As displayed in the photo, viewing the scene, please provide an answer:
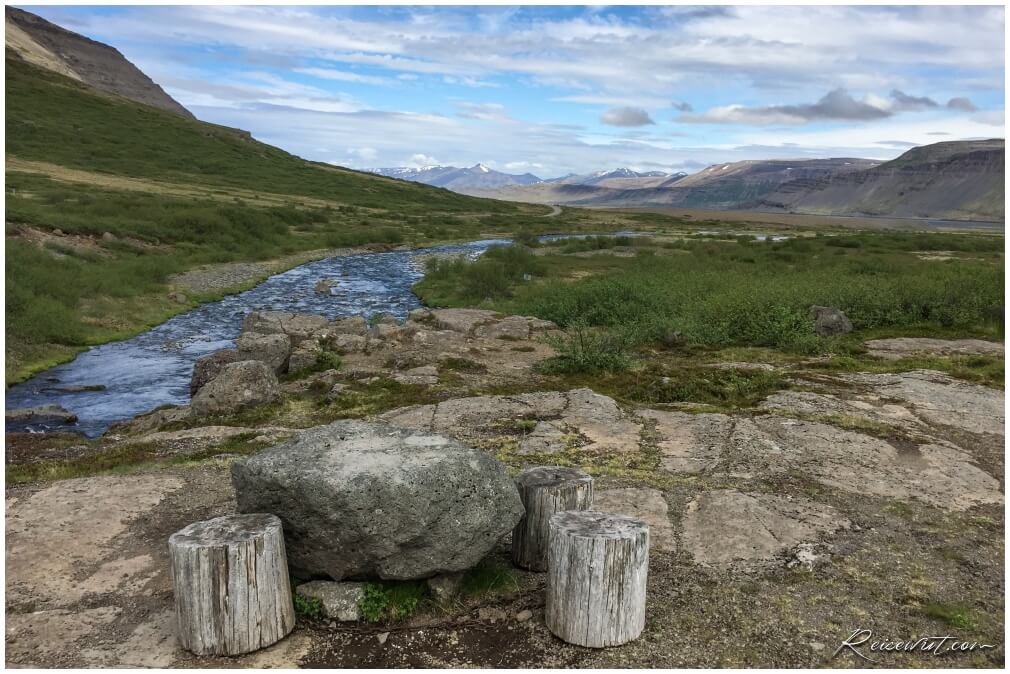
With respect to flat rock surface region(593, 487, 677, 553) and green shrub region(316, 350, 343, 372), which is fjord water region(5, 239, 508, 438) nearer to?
green shrub region(316, 350, 343, 372)

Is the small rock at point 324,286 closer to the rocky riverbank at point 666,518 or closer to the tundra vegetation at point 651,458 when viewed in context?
the tundra vegetation at point 651,458

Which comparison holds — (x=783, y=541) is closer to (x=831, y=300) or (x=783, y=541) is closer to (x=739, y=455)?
(x=739, y=455)

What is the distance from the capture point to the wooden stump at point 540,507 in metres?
7.09

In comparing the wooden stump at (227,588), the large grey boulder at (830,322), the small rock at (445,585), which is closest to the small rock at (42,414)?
the wooden stump at (227,588)

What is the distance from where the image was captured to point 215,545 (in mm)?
5559

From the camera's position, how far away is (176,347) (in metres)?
22.8

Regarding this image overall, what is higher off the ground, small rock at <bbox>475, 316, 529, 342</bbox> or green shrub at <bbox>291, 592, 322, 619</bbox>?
small rock at <bbox>475, 316, 529, 342</bbox>

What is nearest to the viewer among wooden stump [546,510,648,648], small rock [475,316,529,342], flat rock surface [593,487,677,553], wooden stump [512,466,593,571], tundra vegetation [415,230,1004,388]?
wooden stump [546,510,648,648]

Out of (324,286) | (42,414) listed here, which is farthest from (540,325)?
(324,286)

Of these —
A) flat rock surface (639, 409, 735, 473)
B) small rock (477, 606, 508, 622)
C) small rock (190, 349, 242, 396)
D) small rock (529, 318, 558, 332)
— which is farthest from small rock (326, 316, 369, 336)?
small rock (477, 606, 508, 622)

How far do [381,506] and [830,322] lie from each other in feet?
59.5

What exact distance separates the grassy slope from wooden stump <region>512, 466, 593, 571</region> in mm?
17245

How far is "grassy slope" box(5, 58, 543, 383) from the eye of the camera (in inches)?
989

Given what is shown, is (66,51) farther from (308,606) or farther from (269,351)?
(308,606)
